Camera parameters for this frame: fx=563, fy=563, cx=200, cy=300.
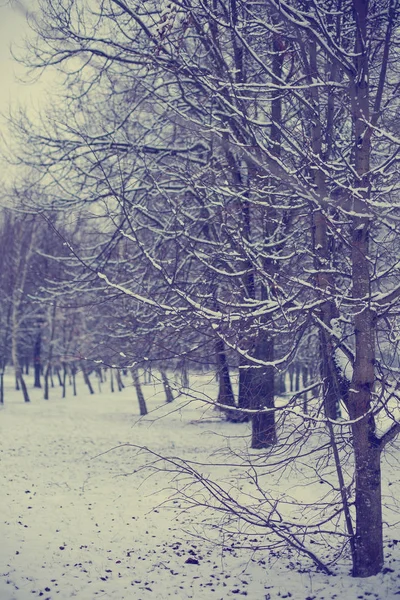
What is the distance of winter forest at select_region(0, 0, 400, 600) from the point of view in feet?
17.7

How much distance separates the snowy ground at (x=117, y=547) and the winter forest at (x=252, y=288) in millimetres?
37

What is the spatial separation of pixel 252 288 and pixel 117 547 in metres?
4.20

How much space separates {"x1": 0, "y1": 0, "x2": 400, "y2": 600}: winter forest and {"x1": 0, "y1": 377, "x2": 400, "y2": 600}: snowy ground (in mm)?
37

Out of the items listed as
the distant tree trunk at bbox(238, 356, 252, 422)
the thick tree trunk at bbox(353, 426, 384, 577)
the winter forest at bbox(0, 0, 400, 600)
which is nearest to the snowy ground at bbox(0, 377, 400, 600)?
the winter forest at bbox(0, 0, 400, 600)

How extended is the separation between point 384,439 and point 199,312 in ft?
6.98

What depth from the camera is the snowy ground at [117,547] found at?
5.86m

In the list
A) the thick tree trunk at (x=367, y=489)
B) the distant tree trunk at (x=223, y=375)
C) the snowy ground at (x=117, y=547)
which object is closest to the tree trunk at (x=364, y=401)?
the thick tree trunk at (x=367, y=489)

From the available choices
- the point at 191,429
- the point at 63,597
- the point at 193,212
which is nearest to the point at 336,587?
the point at 63,597

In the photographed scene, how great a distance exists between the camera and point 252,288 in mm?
8906

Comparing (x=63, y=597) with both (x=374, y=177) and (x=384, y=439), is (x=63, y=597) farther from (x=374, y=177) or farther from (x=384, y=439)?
(x=374, y=177)

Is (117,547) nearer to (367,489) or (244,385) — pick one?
(244,385)

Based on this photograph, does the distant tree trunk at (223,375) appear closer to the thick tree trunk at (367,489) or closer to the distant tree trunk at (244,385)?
the distant tree trunk at (244,385)

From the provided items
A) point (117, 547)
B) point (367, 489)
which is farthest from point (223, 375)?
point (117, 547)

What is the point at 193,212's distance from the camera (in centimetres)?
1312
